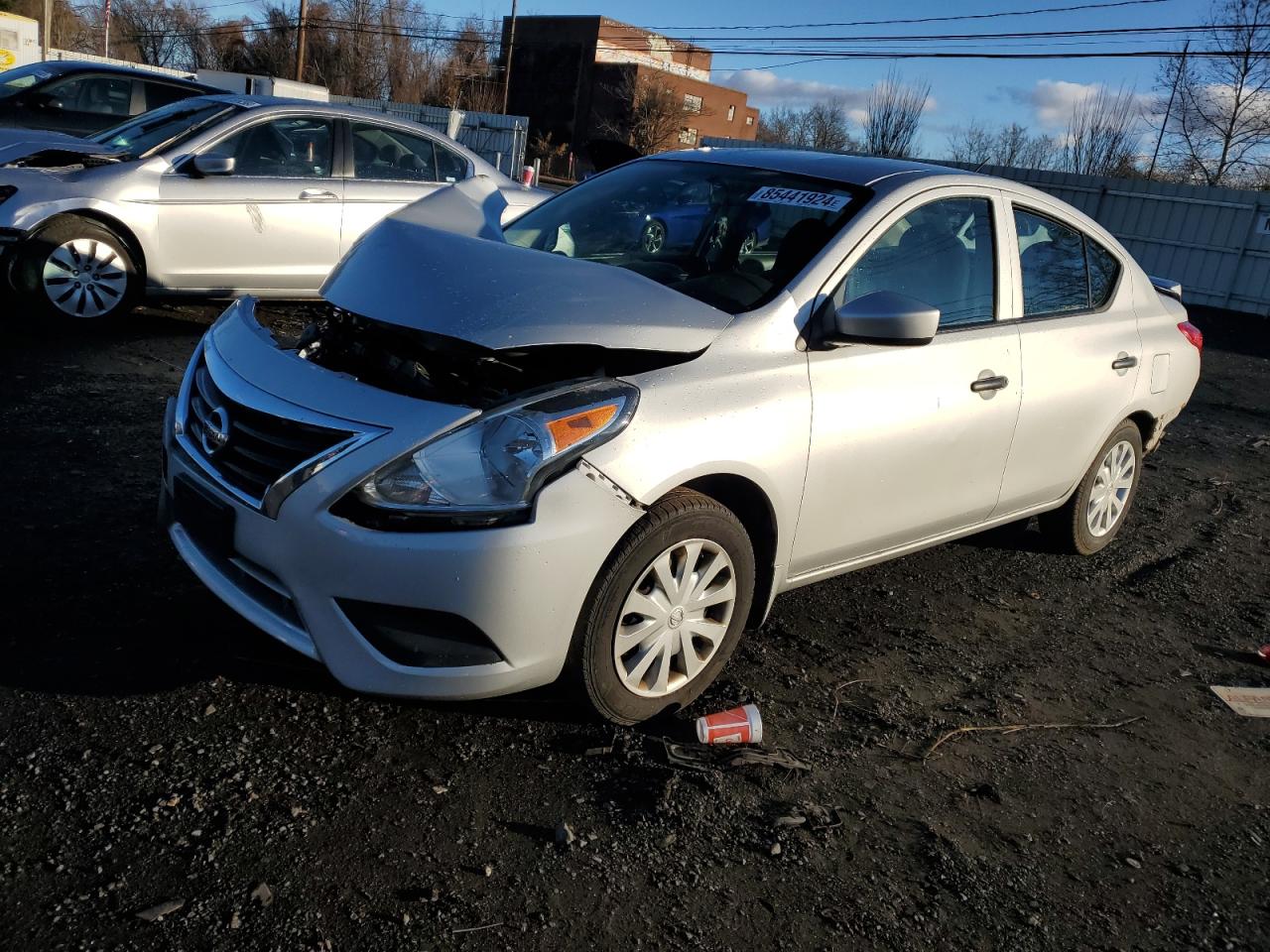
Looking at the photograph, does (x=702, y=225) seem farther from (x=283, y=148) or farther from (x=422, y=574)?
(x=283, y=148)

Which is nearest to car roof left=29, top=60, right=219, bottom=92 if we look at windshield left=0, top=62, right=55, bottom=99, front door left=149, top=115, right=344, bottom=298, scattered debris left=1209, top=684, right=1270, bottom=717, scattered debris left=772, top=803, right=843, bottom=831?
windshield left=0, top=62, right=55, bottom=99

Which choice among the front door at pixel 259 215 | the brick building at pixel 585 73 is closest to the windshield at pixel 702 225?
the front door at pixel 259 215

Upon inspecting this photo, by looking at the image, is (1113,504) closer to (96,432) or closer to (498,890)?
(498,890)

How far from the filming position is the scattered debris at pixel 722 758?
10.0ft

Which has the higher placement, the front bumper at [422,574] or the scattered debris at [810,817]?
the front bumper at [422,574]

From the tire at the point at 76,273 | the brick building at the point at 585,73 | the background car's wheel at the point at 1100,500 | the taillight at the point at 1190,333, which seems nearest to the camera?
the background car's wheel at the point at 1100,500

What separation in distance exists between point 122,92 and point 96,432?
7639 mm

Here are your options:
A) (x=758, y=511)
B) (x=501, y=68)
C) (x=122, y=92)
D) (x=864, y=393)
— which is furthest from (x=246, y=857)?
(x=501, y=68)

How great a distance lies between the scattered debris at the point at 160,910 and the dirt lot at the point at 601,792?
0.01 m

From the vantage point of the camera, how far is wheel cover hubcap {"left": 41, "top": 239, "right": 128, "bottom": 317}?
7.23 m

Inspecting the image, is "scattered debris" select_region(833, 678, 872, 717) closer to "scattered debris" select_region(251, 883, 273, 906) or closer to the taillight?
"scattered debris" select_region(251, 883, 273, 906)

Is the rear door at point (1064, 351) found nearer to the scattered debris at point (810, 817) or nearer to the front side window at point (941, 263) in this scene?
the front side window at point (941, 263)

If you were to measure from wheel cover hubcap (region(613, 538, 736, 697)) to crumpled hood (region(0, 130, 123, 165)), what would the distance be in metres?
6.29

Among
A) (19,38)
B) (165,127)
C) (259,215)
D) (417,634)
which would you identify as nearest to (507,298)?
(417,634)
